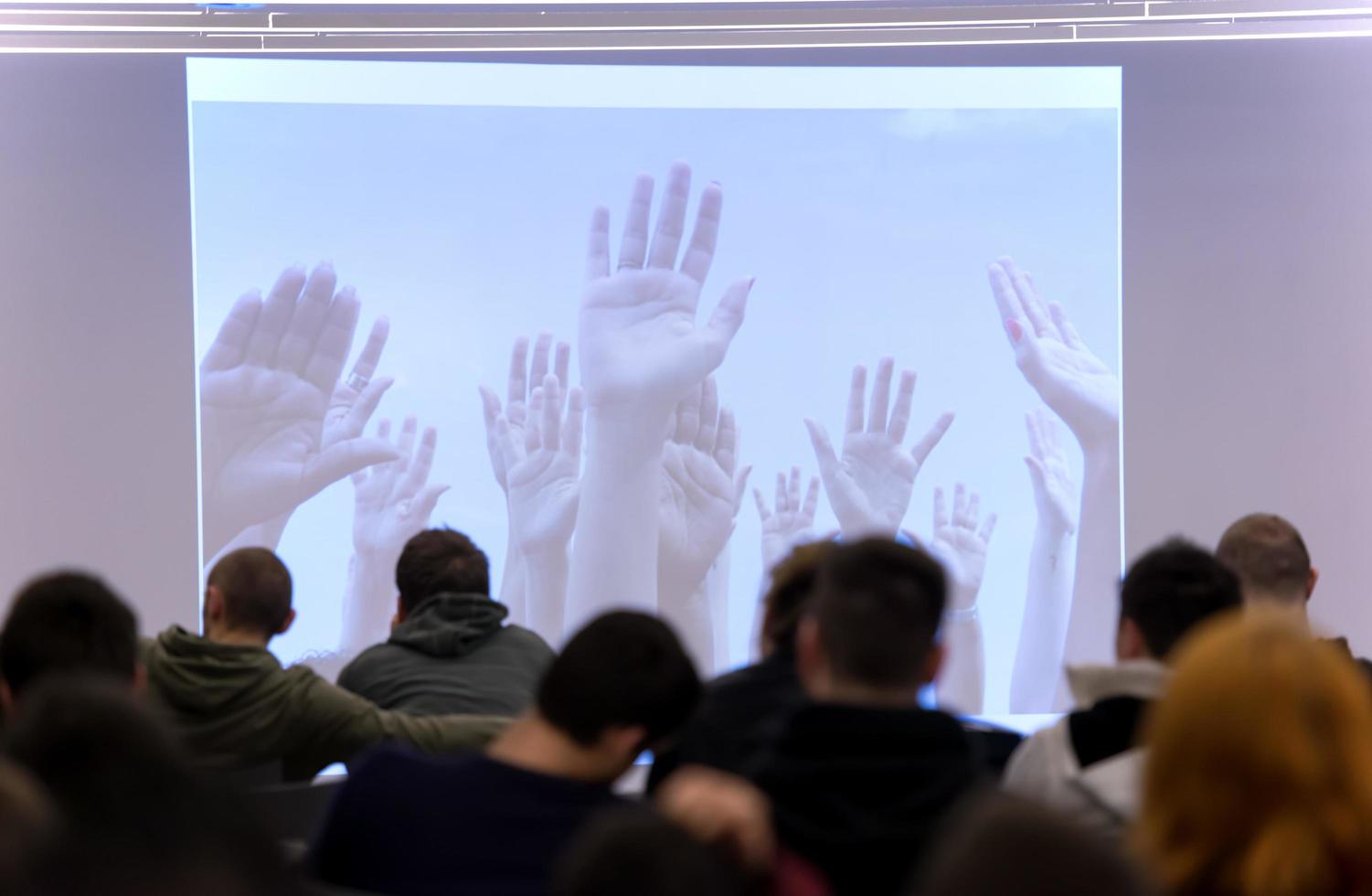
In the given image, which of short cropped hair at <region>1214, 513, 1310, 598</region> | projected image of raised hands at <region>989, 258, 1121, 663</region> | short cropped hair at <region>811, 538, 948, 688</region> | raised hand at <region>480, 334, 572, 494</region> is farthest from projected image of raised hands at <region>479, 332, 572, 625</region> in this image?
short cropped hair at <region>811, 538, 948, 688</region>

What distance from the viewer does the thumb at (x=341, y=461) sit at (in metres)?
4.94

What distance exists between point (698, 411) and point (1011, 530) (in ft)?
3.69

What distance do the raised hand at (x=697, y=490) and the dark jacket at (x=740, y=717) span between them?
2.82 meters

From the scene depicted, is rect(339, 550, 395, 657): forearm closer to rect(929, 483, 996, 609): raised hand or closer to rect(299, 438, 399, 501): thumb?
rect(299, 438, 399, 501): thumb

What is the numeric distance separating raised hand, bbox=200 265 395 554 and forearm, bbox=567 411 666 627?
0.67 m

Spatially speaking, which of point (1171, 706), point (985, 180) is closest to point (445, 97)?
point (985, 180)

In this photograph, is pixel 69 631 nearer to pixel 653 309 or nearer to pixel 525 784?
pixel 525 784

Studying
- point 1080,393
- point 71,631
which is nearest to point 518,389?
point 1080,393

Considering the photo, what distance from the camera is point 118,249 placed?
514 centimetres

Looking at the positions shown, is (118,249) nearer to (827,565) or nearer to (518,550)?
(518,550)

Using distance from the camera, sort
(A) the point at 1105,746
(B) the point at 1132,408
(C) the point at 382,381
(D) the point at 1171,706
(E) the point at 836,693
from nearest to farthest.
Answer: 1. (D) the point at 1171,706
2. (E) the point at 836,693
3. (A) the point at 1105,746
4. (C) the point at 382,381
5. (B) the point at 1132,408

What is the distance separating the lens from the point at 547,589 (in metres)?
5.03

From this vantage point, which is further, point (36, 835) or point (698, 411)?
point (698, 411)

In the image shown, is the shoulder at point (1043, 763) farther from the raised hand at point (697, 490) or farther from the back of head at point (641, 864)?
the raised hand at point (697, 490)
